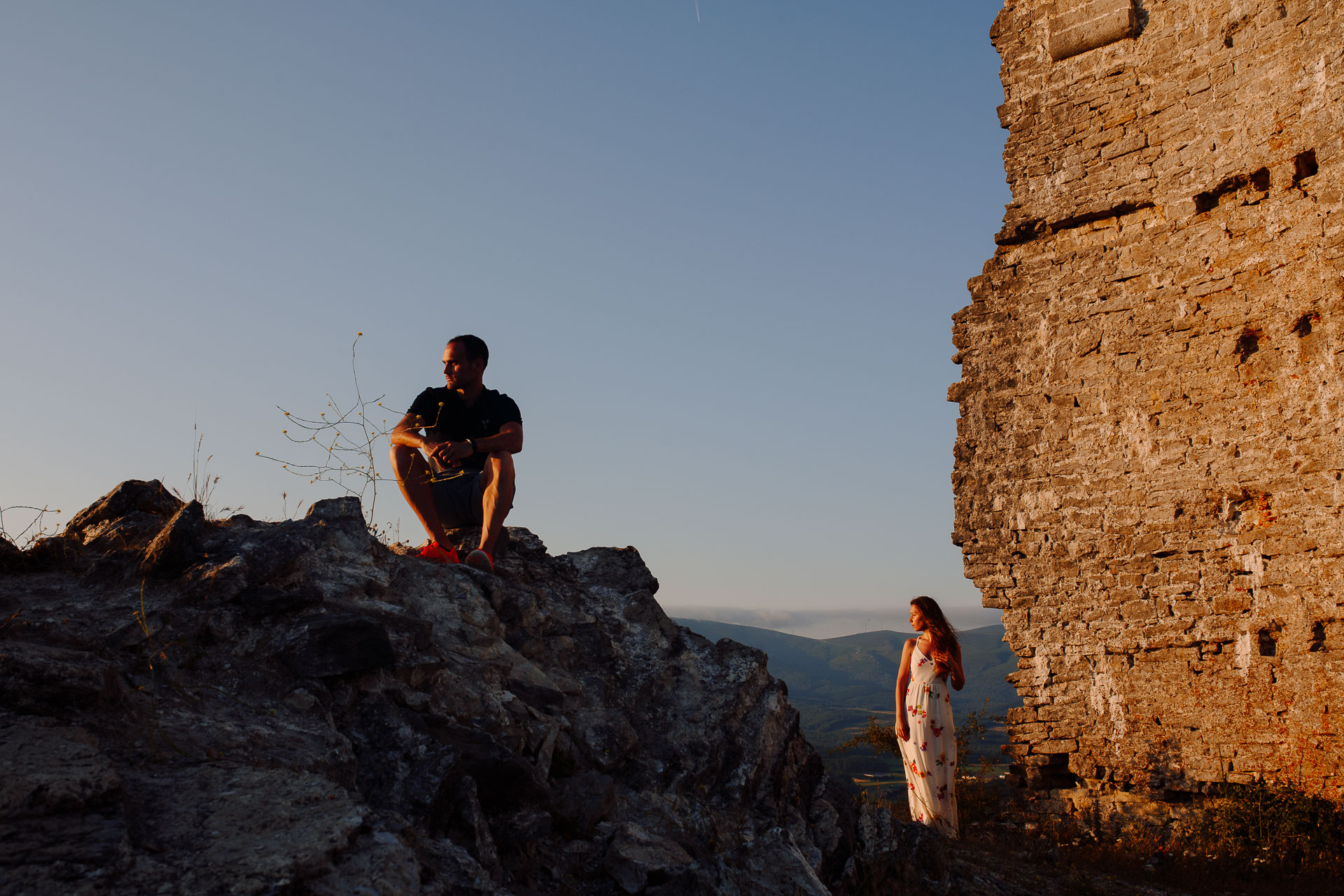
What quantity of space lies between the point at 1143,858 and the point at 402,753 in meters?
4.99

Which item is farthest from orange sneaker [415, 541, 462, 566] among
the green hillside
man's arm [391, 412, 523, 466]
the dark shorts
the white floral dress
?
the green hillside

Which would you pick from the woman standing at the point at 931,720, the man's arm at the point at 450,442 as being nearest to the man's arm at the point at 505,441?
the man's arm at the point at 450,442

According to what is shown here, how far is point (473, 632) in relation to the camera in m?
3.84

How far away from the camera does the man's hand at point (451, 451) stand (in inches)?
177

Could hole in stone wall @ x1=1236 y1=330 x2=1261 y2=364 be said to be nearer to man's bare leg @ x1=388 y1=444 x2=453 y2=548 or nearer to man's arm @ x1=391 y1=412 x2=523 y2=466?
man's arm @ x1=391 y1=412 x2=523 y2=466

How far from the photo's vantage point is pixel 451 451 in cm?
451

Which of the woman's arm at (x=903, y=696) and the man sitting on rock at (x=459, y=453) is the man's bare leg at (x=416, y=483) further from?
the woman's arm at (x=903, y=696)

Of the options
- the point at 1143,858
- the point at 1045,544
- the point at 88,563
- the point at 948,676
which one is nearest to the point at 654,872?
the point at 88,563

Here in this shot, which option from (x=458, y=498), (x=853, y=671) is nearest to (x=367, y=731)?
(x=458, y=498)

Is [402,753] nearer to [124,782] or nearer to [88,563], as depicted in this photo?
[124,782]

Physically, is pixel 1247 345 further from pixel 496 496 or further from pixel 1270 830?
pixel 496 496

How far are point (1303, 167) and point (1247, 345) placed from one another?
1330 millimetres

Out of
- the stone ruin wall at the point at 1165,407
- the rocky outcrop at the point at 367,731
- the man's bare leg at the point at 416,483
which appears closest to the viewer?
the rocky outcrop at the point at 367,731

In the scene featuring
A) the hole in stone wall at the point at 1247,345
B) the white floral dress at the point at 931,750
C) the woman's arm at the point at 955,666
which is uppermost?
the hole in stone wall at the point at 1247,345
